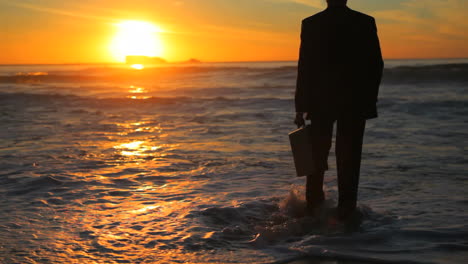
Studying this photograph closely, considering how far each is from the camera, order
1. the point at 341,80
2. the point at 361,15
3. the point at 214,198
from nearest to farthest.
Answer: the point at 361,15, the point at 341,80, the point at 214,198

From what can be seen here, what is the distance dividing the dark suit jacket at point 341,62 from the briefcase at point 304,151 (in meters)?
0.21

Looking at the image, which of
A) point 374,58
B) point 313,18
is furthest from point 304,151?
point 313,18

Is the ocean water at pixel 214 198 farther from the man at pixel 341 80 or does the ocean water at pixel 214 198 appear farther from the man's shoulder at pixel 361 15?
the man's shoulder at pixel 361 15

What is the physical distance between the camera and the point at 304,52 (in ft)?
12.4

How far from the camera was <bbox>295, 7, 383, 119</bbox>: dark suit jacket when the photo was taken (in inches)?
142

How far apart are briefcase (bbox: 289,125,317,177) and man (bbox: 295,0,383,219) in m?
0.05

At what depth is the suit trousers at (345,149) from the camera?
3.74 meters

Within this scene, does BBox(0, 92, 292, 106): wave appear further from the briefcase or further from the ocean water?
the briefcase

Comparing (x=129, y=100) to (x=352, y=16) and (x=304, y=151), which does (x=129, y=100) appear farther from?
(x=352, y=16)

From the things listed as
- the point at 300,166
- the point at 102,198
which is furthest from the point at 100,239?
the point at 300,166

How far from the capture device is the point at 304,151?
3.87 m

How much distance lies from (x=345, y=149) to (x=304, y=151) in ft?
1.10

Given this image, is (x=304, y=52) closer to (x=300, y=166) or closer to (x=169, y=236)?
(x=300, y=166)

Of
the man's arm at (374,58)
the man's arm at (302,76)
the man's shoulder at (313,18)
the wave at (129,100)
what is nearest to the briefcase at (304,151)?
the man's arm at (302,76)
